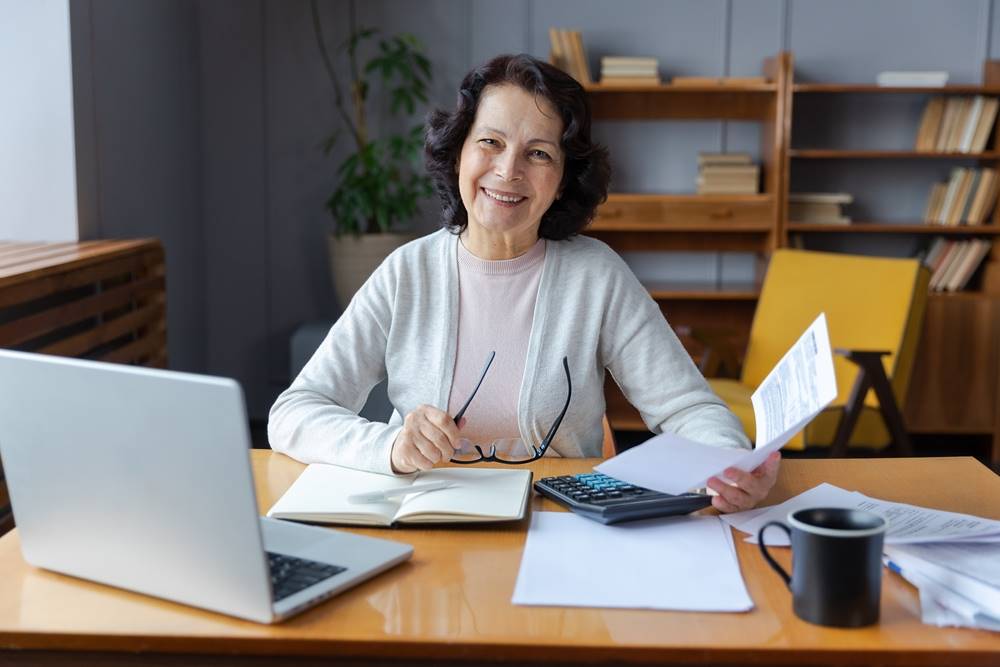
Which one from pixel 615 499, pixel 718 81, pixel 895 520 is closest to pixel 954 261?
pixel 718 81

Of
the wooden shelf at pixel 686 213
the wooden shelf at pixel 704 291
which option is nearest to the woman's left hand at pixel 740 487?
the wooden shelf at pixel 704 291

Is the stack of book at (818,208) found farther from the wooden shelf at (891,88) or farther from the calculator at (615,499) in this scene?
the calculator at (615,499)

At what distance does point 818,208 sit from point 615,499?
3526mm

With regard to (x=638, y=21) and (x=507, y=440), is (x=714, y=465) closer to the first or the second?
(x=507, y=440)

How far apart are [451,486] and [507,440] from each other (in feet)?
1.36

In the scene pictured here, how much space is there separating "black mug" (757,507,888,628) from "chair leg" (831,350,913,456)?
247 cm

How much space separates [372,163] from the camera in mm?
4559

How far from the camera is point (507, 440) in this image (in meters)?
1.86

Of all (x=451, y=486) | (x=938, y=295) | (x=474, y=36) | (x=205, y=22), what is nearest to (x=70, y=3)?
(x=205, y=22)

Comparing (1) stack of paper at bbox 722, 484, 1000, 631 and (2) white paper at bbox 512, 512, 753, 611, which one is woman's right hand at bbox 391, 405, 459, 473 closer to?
(2) white paper at bbox 512, 512, 753, 611

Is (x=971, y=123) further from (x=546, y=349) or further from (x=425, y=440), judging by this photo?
(x=425, y=440)

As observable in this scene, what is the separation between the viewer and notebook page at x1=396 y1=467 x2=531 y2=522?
134 cm

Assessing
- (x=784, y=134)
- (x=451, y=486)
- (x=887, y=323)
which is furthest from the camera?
(x=784, y=134)

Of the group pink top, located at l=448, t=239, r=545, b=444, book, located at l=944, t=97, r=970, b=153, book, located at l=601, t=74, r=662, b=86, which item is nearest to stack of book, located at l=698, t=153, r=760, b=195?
book, located at l=601, t=74, r=662, b=86
